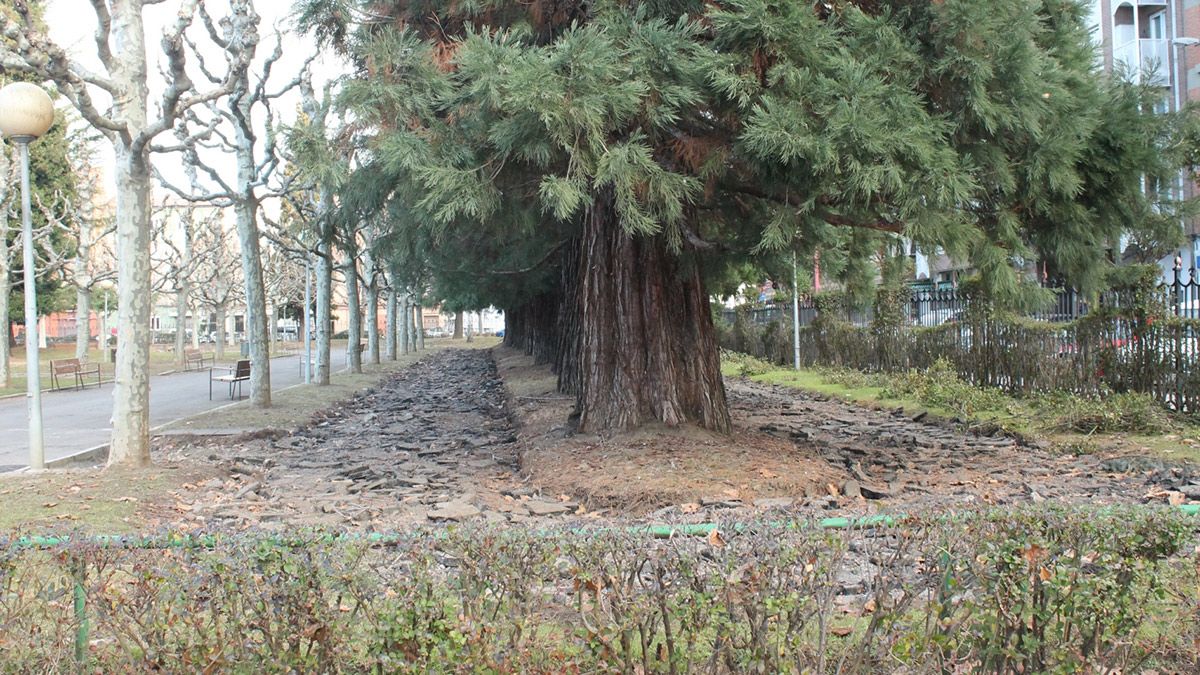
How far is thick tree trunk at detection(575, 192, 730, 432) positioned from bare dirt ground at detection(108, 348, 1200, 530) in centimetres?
37

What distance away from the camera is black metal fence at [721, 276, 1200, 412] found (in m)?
11.5

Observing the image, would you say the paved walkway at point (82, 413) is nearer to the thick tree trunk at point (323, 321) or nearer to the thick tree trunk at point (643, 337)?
the thick tree trunk at point (323, 321)

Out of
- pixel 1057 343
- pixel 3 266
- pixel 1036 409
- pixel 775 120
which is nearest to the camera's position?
pixel 775 120

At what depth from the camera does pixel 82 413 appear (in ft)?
57.4

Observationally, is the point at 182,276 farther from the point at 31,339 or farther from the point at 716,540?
the point at 716,540

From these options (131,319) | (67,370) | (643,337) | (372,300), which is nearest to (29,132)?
(131,319)

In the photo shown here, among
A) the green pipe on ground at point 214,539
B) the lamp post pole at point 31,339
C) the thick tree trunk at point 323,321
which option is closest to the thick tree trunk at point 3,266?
the thick tree trunk at point 323,321

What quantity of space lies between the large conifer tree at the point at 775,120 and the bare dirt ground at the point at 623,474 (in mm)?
1906

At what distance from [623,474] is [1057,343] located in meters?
8.57

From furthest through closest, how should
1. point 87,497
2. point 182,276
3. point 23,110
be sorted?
point 182,276 < point 23,110 < point 87,497

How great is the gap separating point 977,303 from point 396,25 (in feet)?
37.0

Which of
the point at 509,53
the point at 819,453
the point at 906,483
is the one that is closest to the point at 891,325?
the point at 819,453

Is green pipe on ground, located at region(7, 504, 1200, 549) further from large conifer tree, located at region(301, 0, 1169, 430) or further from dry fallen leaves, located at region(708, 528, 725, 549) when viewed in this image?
large conifer tree, located at region(301, 0, 1169, 430)

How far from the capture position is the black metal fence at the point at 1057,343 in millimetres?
11523
